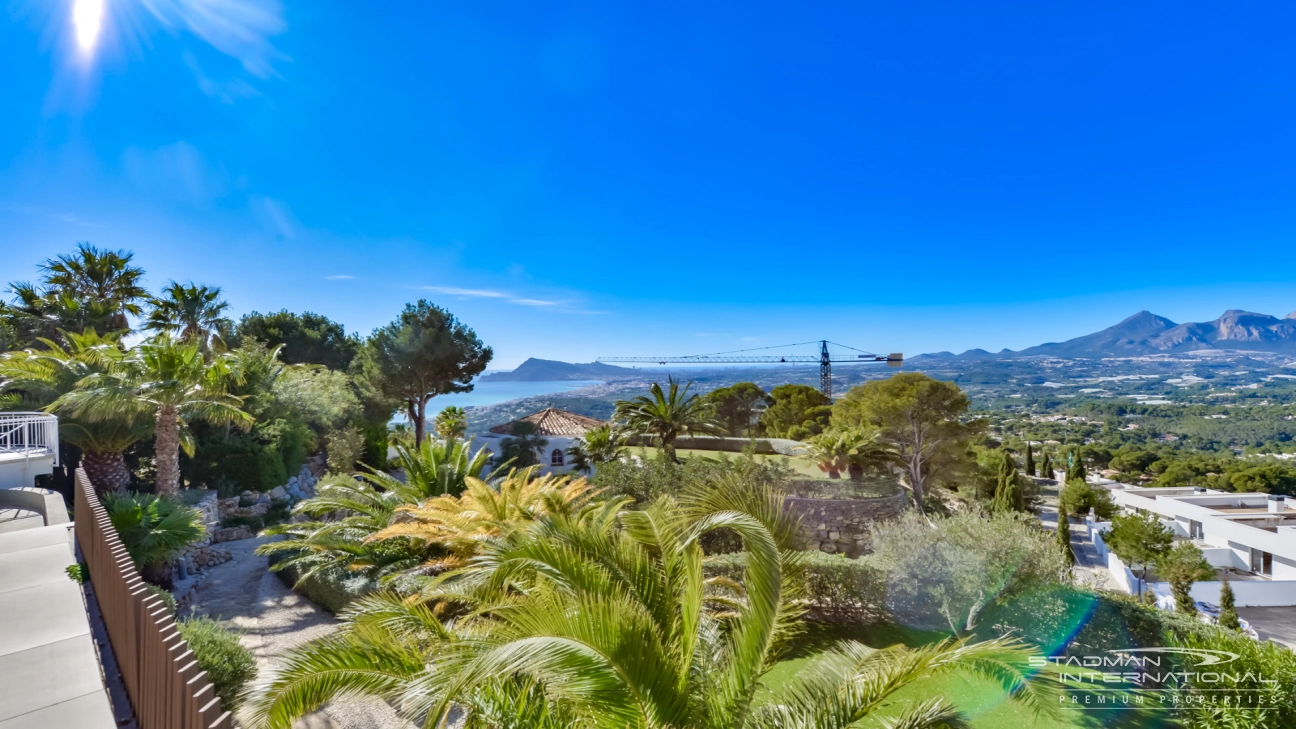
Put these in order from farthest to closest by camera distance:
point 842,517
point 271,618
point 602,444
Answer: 1. point 602,444
2. point 842,517
3. point 271,618

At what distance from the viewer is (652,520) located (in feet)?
15.8

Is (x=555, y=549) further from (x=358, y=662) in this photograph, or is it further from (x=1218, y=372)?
(x=1218, y=372)

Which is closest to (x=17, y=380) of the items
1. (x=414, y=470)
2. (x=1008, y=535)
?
(x=414, y=470)

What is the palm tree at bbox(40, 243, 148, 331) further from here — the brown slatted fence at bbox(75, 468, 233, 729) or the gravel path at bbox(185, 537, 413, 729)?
the brown slatted fence at bbox(75, 468, 233, 729)

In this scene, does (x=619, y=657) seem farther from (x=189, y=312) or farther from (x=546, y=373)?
(x=546, y=373)

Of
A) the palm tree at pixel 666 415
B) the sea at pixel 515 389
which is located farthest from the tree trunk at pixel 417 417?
the palm tree at pixel 666 415

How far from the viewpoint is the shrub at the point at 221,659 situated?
538cm

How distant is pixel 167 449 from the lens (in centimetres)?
1124

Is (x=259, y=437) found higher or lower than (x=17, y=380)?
lower

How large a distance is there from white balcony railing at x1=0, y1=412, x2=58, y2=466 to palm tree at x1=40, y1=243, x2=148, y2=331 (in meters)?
11.6

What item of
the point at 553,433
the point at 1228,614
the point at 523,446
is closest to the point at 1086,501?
the point at 1228,614

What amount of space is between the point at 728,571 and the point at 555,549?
7281 millimetres

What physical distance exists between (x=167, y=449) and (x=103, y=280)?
48.0 ft

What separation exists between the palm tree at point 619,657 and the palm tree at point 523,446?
19.8 meters
